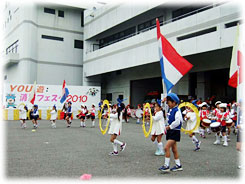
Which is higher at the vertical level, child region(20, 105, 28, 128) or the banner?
the banner

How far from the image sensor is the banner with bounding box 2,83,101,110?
69.5 feet

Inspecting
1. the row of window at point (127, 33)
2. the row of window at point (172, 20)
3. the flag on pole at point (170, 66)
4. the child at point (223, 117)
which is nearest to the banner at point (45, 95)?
the row of window at point (127, 33)

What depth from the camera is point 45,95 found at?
22891mm

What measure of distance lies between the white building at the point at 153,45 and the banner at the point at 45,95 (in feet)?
14.7

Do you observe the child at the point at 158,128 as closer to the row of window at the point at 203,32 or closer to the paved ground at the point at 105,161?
the paved ground at the point at 105,161

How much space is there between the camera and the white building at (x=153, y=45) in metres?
17.1

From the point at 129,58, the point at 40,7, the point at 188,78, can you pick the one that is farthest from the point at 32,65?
the point at 188,78

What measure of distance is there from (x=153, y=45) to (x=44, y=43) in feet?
53.6

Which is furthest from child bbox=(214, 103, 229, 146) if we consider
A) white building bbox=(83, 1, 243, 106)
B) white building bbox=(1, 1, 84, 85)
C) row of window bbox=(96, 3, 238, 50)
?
white building bbox=(1, 1, 84, 85)

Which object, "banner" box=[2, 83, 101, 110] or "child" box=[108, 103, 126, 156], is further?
"banner" box=[2, 83, 101, 110]

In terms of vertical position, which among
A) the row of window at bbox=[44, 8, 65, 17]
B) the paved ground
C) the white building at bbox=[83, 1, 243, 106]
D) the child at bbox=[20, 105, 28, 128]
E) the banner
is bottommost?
the paved ground

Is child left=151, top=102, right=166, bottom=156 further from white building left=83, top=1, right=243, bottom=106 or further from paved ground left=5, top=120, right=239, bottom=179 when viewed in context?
white building left=83, top=1, right=243, bottom=106

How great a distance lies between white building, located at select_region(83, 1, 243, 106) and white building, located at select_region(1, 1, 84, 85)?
2.26 meters

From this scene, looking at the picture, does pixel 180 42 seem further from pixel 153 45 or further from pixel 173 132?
pixel 173 132
